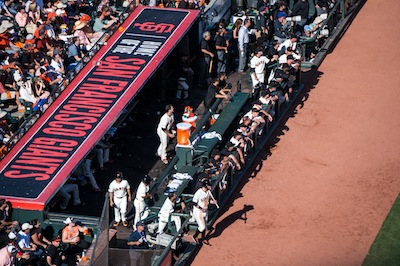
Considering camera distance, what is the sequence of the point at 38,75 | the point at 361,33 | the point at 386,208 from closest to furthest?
the point at 386,208 < the point at 38,75 < the point at 361,33

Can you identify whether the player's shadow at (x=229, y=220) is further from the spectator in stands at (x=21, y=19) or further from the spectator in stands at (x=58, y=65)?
the spectator in stands at (x=21, y=19)

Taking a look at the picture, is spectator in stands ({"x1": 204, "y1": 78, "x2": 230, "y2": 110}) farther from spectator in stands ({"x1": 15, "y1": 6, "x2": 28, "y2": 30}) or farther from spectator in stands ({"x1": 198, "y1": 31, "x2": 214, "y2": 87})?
spectator in stands ({"x1": 15, "y1": 6, "x2": 28, "y2": 30})

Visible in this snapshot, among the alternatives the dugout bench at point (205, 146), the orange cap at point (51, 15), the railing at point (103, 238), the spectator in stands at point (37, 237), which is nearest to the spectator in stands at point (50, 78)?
the orange cap at point (51, 15)

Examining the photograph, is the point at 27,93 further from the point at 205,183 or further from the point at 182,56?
the point at 205,183

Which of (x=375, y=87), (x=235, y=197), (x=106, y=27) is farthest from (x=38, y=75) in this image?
(x=375, y=87)

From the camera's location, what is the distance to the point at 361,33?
40.2m

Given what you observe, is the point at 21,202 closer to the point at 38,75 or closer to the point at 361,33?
the point at 38,75

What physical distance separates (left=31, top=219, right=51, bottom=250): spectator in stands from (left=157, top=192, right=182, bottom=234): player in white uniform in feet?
8.25

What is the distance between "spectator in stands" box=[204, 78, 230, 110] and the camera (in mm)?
34062

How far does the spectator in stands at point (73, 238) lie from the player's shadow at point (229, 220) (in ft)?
9.88

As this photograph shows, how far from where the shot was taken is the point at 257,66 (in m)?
35.2

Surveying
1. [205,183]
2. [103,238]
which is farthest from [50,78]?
[103,238]

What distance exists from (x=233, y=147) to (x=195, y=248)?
3.39 meters

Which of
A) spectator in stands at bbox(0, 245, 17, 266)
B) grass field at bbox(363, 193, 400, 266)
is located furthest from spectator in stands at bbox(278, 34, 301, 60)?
spectator in stands at bbox(0, 245, 17, 266)
